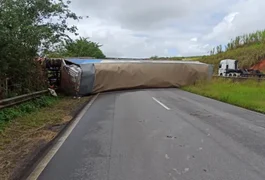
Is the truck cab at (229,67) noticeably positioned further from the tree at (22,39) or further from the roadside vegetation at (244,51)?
the tree at (22,39)

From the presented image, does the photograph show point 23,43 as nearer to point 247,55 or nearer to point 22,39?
point 22,39

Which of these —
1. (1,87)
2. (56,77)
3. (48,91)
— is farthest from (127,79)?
(1,87)

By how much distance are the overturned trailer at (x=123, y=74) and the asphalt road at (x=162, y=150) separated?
11.6m

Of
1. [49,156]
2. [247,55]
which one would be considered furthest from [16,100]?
[247,55]

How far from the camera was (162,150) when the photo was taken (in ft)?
22.8

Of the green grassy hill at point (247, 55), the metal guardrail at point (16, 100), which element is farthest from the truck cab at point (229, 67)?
the metal guardrail at point (16, 100)

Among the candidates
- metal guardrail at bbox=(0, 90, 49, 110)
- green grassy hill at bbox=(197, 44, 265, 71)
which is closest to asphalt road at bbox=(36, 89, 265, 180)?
metal guardrail at bbox=(0, 90, 49, 110)

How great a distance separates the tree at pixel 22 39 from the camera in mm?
12672

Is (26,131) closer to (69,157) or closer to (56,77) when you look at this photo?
(69,157)

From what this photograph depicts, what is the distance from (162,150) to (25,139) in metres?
3.39

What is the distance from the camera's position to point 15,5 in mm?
15438

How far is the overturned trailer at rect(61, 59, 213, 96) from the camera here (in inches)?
886

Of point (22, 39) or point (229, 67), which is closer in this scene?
point (22, 39)

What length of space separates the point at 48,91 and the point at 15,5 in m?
5.27
